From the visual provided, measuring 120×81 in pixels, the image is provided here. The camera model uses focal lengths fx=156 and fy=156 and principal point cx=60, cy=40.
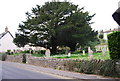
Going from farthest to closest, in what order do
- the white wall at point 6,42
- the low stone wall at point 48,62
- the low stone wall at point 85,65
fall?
1. the white wall at point 6,42
2. the low stone wall at point 48,62
3. the low stone wall at point 85,65

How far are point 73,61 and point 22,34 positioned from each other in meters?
22.2

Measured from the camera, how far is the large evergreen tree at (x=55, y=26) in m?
29.9

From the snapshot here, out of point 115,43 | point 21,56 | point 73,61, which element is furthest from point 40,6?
point 115,43

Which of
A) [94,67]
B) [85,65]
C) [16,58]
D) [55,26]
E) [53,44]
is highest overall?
[55,26]

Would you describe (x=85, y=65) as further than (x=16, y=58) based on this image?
No

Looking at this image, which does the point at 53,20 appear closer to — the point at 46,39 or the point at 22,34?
the point at 46,39

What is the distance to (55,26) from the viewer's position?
3120 cm

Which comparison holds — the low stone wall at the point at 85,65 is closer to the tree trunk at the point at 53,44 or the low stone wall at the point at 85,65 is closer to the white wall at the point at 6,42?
the tree trunk at the point at 53,44

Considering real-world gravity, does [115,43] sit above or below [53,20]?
below

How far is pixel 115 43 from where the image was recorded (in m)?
10.8

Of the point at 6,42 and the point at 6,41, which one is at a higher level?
the point at 6,41

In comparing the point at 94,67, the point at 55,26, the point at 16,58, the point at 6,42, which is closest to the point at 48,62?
the point at 94,67

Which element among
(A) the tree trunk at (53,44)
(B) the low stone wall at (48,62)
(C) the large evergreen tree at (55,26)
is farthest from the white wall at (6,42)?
(B) the low stone wall at (48,62)

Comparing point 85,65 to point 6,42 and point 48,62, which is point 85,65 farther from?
point 6,42
